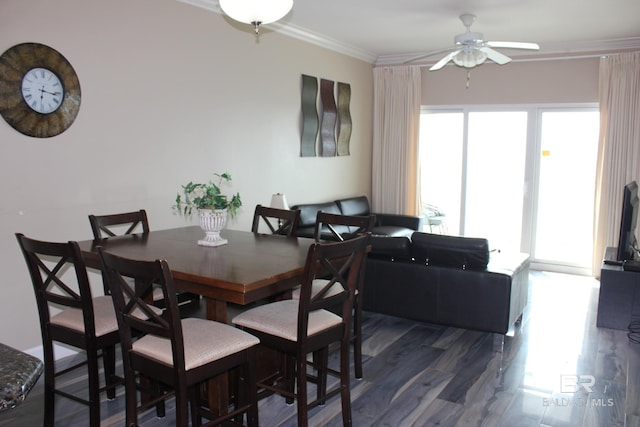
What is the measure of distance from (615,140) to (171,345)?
19.4 feet

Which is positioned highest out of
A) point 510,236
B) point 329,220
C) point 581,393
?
point 329,220

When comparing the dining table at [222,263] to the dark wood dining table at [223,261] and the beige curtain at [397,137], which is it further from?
the beige curtain at [397,137]

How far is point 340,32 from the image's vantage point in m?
6.07

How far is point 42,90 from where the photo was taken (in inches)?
138

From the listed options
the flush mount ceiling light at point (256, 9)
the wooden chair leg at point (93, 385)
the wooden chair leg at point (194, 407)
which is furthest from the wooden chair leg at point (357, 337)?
the flush mount ceiling light at point (256, 9)

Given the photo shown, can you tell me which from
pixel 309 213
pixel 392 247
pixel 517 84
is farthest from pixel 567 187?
pixel 392 247

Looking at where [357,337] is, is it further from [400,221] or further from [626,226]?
[400,221]

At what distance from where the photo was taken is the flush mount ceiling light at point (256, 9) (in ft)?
9.74

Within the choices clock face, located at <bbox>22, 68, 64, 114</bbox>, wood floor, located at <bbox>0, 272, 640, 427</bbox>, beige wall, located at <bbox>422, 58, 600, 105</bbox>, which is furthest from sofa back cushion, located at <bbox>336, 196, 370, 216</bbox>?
clock face, located at <bbox>22, 68, 64, 114</bbox>

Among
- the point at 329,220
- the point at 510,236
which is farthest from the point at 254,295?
the point at 510,236

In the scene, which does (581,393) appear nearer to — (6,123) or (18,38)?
(6,123)

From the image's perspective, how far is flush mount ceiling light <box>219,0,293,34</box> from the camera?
2969mm

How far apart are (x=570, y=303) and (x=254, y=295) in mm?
4163

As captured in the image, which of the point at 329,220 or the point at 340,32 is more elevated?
the point at 340,32
